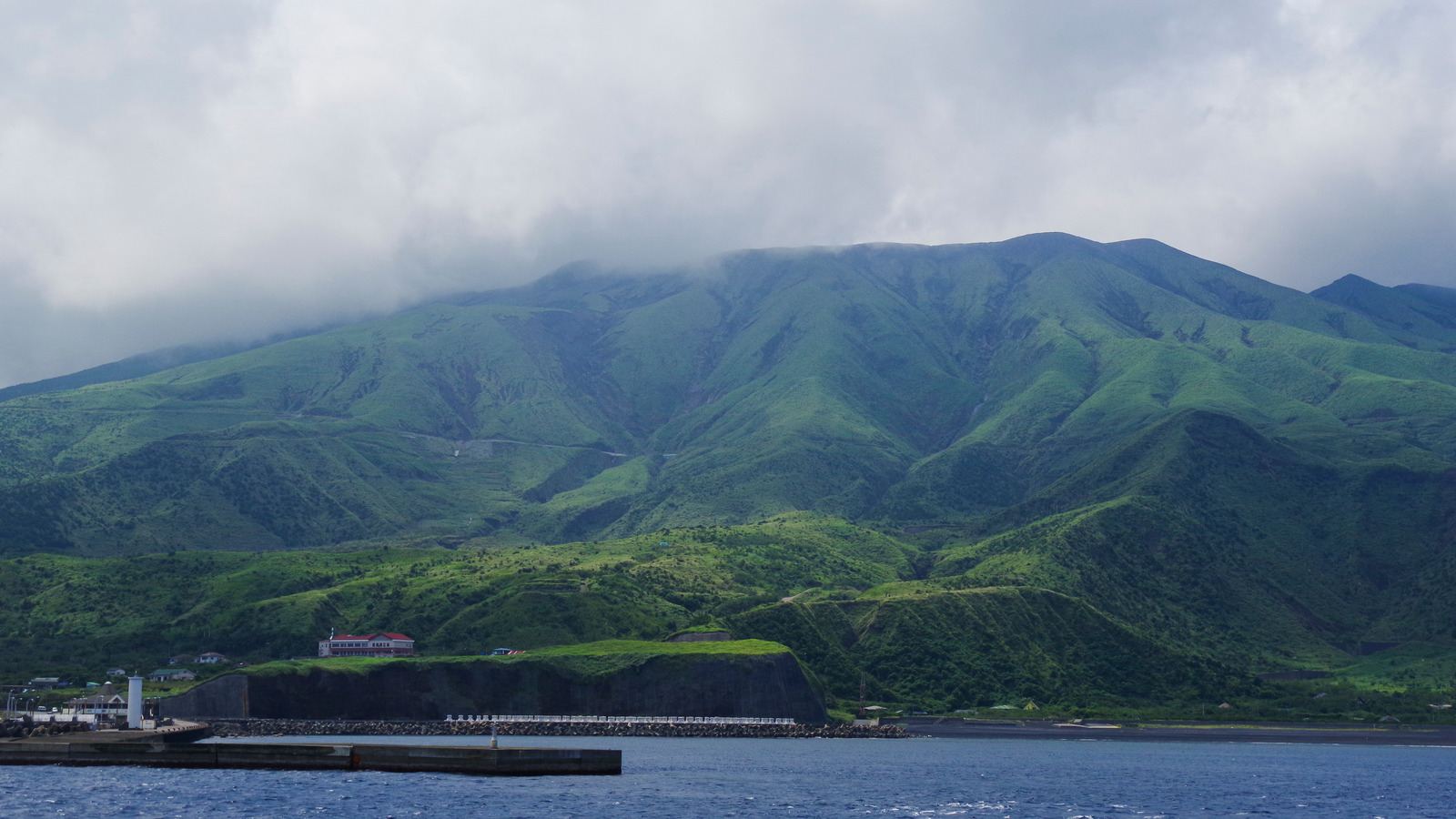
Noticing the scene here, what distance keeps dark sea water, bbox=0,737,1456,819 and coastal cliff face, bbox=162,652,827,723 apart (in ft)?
70.6

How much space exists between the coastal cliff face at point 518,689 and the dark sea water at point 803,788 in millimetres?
21526

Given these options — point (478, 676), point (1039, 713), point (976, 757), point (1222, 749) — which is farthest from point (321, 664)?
point (1222, 749)

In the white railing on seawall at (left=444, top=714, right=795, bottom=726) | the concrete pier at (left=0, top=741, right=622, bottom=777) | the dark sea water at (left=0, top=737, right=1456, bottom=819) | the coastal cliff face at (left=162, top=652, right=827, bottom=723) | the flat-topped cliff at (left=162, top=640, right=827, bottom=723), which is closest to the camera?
the dark sea water at (left=0, top=737, right=1456, bottom=819)

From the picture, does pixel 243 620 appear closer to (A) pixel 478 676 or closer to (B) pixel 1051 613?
(A) pixel 478 676

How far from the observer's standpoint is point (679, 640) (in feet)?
580

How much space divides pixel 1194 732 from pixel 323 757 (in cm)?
10889

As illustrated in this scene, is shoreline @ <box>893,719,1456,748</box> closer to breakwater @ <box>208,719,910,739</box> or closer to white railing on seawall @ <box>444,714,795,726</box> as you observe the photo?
breakwater @ <box>208,719,910,739</box>

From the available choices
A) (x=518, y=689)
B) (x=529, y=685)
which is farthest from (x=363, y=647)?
(x=529, y=685)

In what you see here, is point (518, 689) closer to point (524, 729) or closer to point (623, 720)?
point (524, 729)

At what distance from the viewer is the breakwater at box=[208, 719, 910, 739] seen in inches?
5861

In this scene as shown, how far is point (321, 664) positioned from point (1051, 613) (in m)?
99.2

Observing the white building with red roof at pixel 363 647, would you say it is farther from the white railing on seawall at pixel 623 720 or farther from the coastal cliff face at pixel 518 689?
the white railing on seawall at pixel 623 720

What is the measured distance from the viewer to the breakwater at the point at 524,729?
14888 centimetres

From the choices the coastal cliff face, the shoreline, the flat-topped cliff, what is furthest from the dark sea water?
the flat-topped cliff
